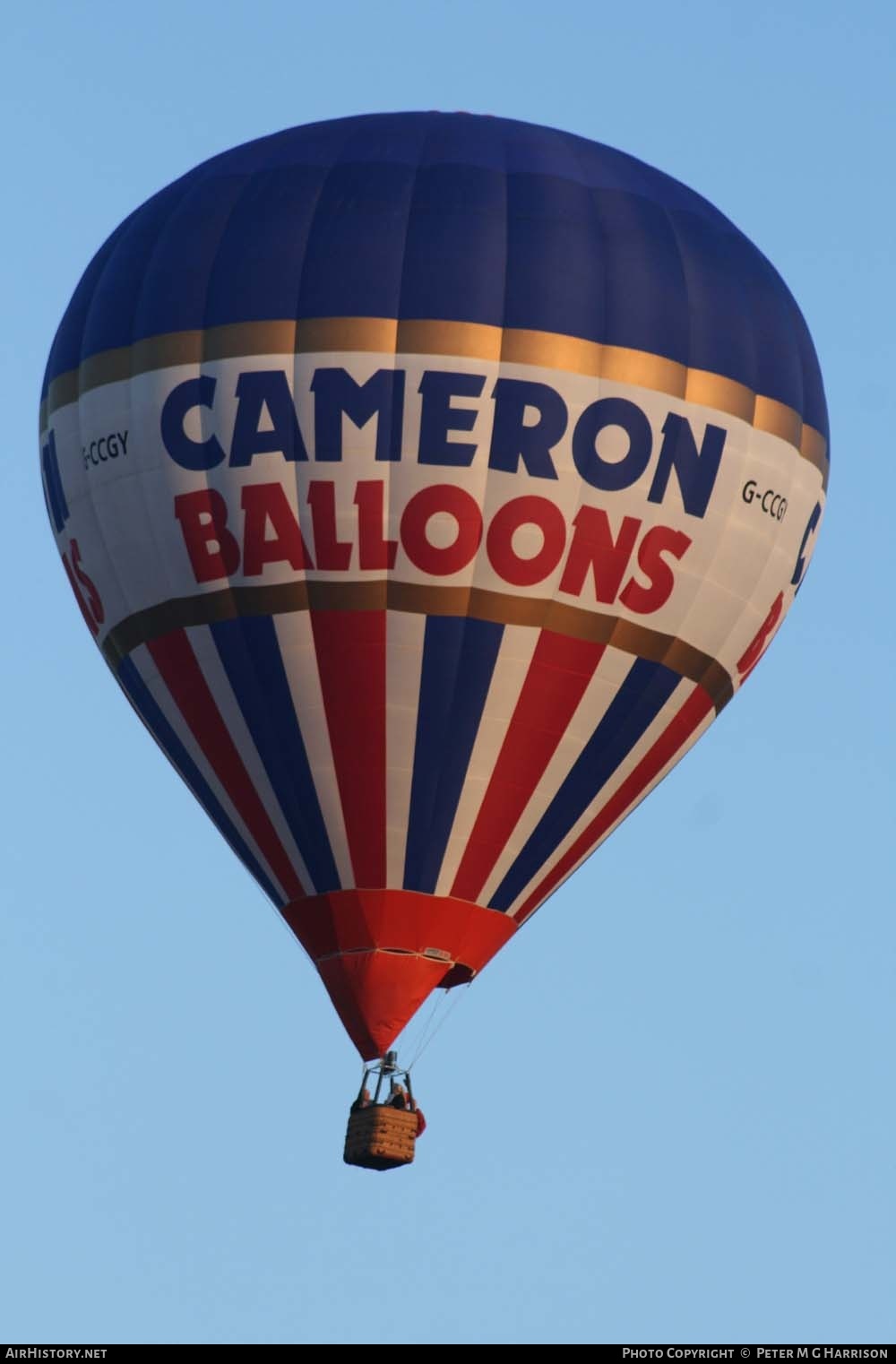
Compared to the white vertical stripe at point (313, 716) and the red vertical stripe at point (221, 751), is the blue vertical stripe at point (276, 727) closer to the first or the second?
the white vertical stripe at point (313, 716)

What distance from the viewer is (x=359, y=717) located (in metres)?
34.9

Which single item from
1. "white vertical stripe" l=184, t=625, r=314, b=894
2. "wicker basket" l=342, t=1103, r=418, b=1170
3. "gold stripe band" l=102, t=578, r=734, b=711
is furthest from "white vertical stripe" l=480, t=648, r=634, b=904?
"wicker basket" l=342, t=1103, r=418, b=1170

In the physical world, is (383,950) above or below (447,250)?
below

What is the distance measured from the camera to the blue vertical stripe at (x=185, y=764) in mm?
35719

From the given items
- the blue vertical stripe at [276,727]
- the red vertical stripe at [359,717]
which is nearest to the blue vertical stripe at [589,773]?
the red vertical stripe at [359,717]

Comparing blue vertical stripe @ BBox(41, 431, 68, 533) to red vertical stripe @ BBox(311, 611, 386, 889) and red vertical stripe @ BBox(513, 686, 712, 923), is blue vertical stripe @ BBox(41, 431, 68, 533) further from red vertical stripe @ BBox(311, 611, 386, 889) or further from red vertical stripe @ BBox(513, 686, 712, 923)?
red vertical stripe @ BBox(513, 686, 712, 923)

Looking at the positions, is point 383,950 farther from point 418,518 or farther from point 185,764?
point 418,518

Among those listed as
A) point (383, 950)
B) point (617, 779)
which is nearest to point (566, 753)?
point (617, 779)

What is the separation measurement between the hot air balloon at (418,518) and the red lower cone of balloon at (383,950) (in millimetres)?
23

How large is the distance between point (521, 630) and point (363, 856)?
224 cm

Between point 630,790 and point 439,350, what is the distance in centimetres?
413

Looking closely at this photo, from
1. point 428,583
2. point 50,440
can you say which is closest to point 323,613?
point 428,583
